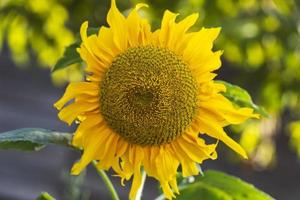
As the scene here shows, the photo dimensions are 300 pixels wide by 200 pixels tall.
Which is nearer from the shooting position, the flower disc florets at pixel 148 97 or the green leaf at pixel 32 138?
the flower disc florets at pixel 148 97

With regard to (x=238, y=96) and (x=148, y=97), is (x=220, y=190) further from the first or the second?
(x=148, y=97)

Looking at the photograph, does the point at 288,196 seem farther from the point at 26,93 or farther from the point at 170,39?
the point at 170,39

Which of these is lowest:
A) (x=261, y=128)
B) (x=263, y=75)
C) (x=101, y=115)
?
(x=261, y=128)

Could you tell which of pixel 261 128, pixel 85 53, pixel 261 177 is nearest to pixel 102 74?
pixel 85 53

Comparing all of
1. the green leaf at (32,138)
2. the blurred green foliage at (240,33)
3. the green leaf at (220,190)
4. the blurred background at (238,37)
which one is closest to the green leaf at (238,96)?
the green leaf at (220,190)

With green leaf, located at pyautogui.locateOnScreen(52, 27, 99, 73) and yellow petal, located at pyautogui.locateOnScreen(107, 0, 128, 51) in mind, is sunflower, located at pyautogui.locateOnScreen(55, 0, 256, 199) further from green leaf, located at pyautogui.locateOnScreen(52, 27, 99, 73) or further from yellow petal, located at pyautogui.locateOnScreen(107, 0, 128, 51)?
green leaf, located at pyautogui.locateOnScreen(52, 27, 99, 73)

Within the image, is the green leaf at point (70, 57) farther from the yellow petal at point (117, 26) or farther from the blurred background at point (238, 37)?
the blurred background at point (238, 37)

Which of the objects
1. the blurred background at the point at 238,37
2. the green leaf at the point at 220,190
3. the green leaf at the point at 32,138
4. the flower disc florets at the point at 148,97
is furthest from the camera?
the blurred background at the point at 238,37
